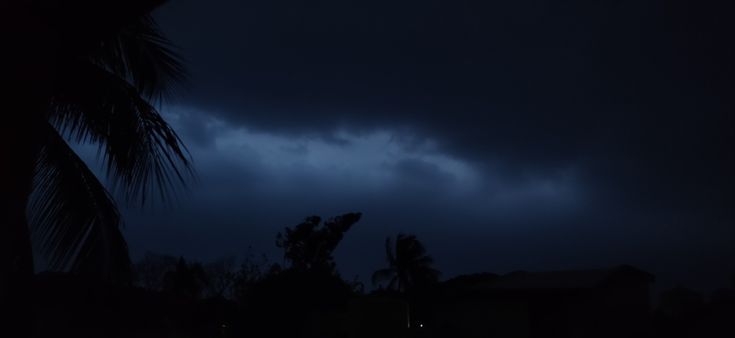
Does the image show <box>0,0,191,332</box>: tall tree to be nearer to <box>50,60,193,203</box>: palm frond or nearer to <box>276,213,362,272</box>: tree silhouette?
<box>50,60,193,203</box>: palm frond

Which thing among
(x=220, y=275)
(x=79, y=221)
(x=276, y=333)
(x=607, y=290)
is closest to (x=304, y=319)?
(x=276, y=333)

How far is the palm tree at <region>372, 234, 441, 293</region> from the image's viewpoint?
124 feet

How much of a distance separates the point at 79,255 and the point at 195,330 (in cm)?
1596

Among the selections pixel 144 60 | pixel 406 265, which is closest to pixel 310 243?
pixel 406 265

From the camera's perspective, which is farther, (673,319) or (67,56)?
(673,319)

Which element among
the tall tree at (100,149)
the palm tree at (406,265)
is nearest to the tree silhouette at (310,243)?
the palm tree at (406,265)

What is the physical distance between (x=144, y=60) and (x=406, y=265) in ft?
109

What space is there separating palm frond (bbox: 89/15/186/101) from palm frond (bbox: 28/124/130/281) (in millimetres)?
725

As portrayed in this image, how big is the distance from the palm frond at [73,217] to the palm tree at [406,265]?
32653 millimetres

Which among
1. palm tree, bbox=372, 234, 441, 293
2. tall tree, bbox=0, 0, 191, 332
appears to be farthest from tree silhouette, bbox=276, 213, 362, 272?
tall tree, bbox=0, 0, 191, 332

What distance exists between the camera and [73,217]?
526 cm

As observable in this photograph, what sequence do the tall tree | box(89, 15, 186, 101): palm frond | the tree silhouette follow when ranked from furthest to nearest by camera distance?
1. the tree silhouette
2. box(89, 15, 186, 101): palm frond
3. the tall tree

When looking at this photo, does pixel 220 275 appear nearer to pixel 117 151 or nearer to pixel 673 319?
pixel 673 319

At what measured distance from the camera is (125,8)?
209cm
